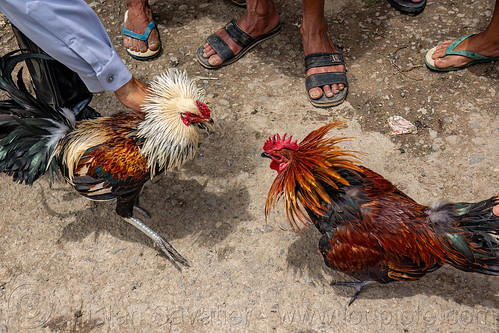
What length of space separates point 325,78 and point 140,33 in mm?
1926

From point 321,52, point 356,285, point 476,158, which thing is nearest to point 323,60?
point 321,52

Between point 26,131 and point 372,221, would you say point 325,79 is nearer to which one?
point 372,221

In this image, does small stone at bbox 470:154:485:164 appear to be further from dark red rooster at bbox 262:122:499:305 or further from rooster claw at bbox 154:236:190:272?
rooster claw at bbox 154:236:190:272

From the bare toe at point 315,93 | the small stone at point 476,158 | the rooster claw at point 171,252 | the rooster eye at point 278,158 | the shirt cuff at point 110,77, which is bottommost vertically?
the rooster claw at point 171,252

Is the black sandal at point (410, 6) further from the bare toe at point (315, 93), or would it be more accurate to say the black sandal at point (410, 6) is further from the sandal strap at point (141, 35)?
the sandal strap at point (141, 35)

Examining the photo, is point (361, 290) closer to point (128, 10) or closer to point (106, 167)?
point (106, 167)

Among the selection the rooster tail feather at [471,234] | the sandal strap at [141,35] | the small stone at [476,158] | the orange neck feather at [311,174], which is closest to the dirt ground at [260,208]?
the small stone at [476,158]

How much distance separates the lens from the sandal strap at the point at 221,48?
13.6 ft

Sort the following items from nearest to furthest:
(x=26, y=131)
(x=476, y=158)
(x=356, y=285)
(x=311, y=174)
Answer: (x=311, y=174) → (x=26, y=131) → (x=356, y=285) → (x=476, y=158)

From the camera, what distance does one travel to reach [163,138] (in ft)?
8.68

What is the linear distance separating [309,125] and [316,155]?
4.08 feet

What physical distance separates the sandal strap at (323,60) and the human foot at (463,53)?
2.87 ft

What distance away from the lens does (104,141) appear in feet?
8.91

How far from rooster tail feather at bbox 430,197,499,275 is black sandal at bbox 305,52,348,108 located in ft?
5.48
